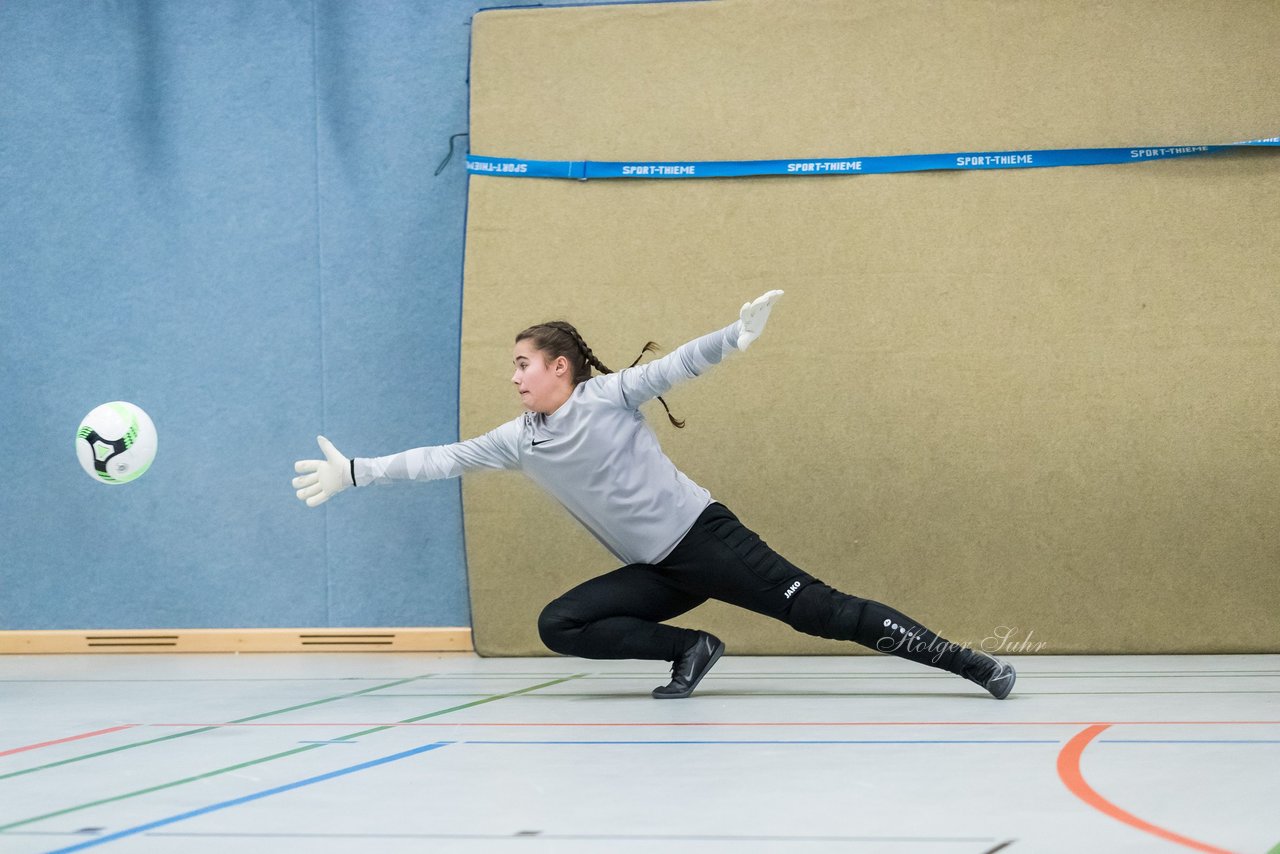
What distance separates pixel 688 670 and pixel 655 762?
123cm

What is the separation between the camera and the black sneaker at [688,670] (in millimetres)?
4281

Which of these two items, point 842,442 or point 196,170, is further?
point 196,170

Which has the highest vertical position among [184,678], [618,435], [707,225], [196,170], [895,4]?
[895,4]

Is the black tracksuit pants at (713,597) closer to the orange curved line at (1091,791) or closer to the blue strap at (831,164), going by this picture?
the orange curved line at (1091,791)

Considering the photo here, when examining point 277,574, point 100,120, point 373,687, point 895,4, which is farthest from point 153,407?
point 895,4

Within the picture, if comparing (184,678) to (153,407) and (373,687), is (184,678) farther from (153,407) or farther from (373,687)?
(153,407)

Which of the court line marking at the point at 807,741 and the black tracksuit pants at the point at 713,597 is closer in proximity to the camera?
the court line marking at the point at 807,741

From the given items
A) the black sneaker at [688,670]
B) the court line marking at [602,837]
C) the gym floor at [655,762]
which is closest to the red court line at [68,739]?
the gym floor at [655,762]

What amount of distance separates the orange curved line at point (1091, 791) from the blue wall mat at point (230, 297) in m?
3.49

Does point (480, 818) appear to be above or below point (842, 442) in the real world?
below

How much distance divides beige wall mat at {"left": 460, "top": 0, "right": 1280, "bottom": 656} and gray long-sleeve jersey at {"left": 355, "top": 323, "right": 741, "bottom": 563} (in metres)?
1.39

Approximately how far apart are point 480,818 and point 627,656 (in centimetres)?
185

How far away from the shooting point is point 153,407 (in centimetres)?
650

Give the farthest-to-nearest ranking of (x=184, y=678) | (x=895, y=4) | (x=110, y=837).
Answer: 1. (x=895, y=4)
2. (x=184, y=678)
3. (x=110, y=837)
